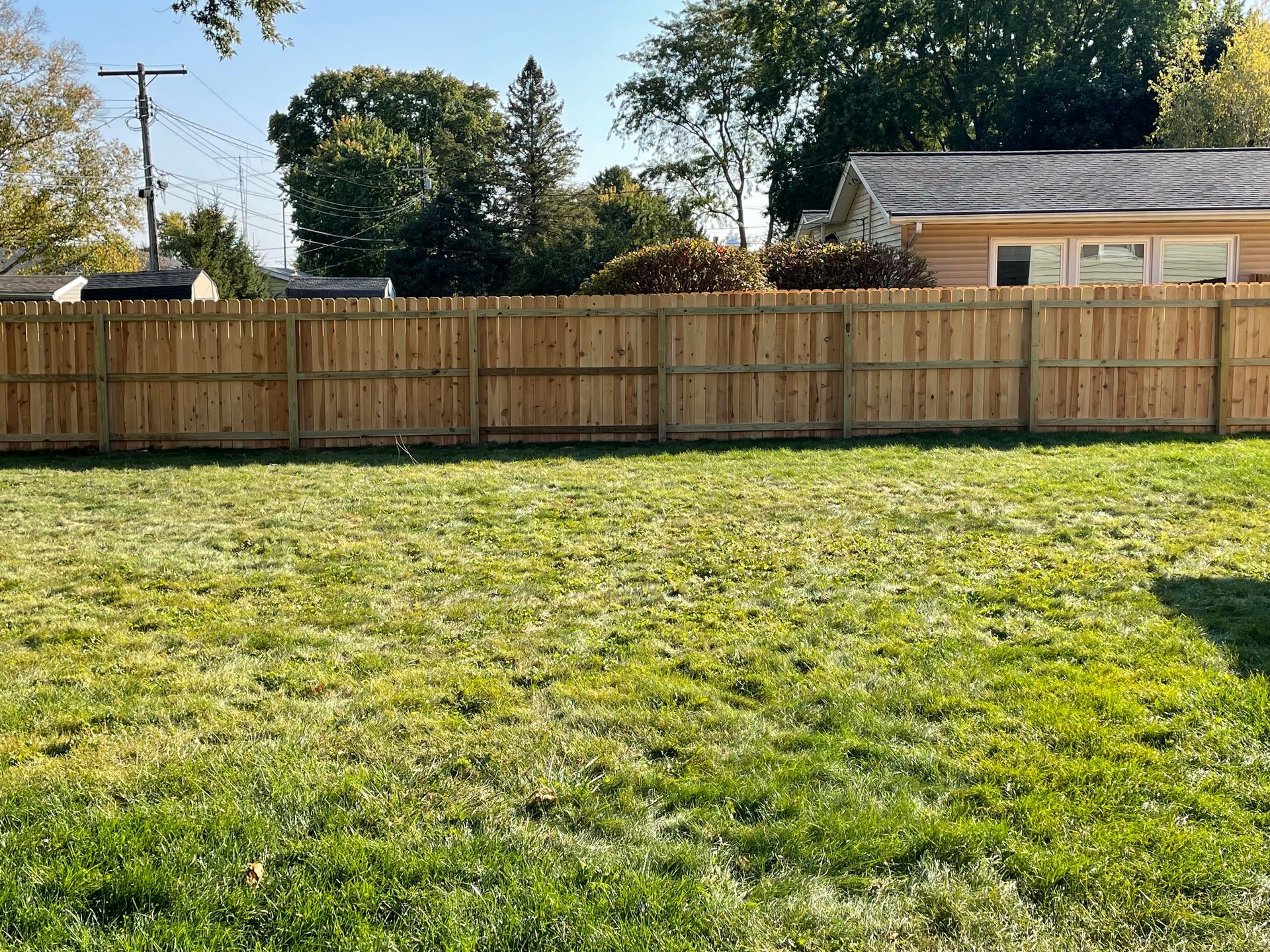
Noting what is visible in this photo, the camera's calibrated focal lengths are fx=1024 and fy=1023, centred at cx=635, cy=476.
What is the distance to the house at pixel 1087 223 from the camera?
1656cm

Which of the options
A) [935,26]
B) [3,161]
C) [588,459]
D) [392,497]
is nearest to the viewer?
[392,497]

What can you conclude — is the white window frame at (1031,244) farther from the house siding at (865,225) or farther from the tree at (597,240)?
the tree at (597,240)

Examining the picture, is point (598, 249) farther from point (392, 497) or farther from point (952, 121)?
point (392, 497)

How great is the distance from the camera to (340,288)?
35625 millimetres

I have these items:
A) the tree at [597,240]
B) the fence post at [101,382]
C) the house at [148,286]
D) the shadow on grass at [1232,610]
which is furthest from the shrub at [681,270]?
the tree at [597,240]

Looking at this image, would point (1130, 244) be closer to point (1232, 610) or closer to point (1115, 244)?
point (1115, 244)

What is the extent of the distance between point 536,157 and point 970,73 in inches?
718

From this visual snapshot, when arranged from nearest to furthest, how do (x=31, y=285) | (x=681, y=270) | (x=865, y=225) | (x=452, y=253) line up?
(x=681, y=270)
(x=865, y=225)
(x=31, y=285)
(x=452, y=253)

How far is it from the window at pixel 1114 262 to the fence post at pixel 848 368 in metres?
8.41

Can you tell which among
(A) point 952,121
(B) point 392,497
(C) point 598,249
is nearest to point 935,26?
(A) point 952,121

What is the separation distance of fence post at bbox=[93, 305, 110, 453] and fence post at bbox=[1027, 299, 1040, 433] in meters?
10.1

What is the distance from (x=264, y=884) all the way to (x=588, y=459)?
25.1 ft

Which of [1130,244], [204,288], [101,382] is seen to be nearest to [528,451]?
[101,382]

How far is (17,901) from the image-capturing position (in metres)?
2.49
